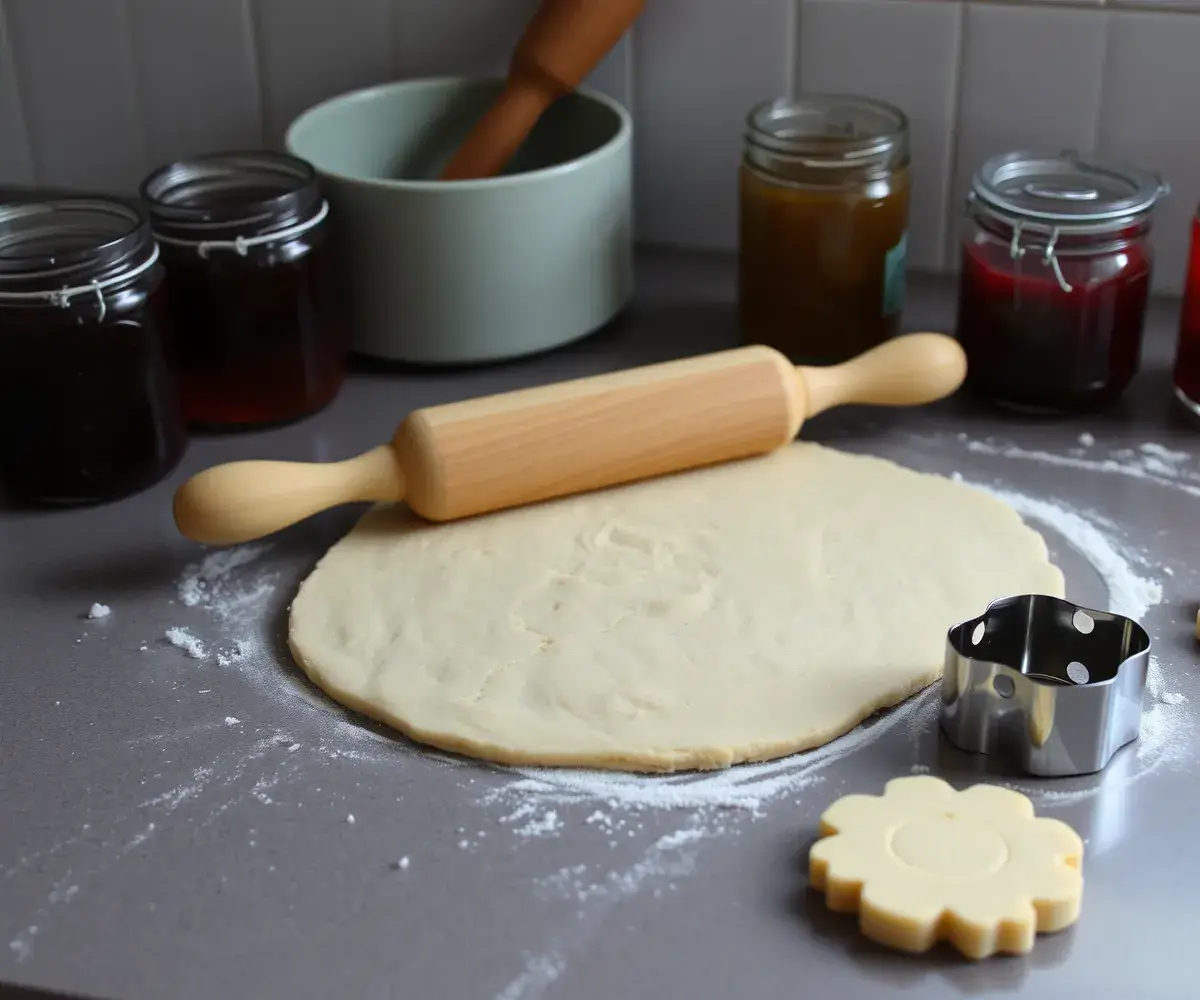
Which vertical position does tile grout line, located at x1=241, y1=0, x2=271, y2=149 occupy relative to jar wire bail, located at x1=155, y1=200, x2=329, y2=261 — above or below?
above

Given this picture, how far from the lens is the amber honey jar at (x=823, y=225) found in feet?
3.58

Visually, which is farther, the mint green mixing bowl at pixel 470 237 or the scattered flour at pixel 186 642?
the mint green mixing bowl at pixel 470 237

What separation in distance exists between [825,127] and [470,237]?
0.96 feet

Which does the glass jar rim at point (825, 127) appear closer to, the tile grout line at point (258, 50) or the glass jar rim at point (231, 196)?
the glass jar rim at point (231, 196)

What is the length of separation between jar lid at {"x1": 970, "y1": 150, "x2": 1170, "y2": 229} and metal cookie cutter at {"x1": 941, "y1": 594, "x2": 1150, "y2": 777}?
13.0 inches

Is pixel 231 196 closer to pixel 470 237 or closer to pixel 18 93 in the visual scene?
pixel 470 237

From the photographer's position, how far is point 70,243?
1029mm

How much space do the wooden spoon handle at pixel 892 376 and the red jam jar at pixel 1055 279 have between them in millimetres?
44

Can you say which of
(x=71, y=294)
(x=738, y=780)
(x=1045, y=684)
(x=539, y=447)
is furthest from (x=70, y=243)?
(x=1045, y=684)

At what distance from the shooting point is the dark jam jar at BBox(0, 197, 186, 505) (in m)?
0.95

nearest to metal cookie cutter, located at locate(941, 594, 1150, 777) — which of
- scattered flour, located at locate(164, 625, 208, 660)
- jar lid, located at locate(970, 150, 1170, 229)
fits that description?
jar lid, located at locate(970, 150, 1170, 229)

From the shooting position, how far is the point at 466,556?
95 cm

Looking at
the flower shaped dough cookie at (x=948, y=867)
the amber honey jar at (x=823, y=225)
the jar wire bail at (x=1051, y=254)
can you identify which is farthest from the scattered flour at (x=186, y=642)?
the jar wire bail at (x=1051, y=254)

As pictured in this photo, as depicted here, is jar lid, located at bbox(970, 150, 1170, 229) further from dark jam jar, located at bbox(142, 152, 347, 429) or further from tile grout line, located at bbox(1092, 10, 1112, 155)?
dark jam jar, located at bbox(142, 152, 347, 429)
